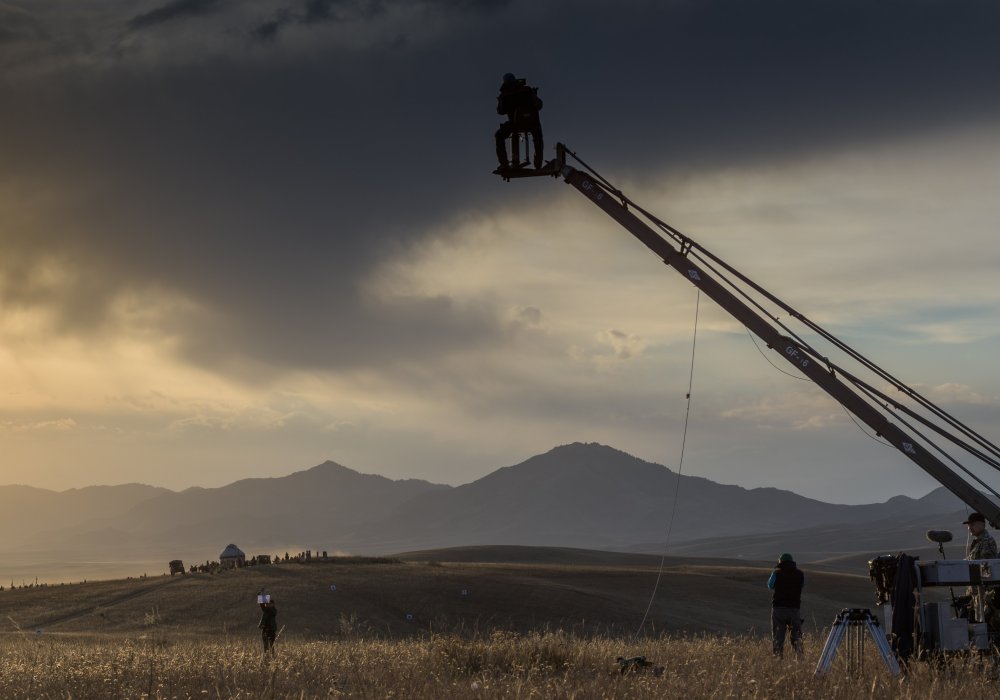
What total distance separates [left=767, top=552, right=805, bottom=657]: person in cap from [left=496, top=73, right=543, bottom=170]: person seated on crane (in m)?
10.6

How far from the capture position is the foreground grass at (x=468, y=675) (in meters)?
12.2

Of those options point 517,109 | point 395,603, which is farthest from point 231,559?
point 517,109

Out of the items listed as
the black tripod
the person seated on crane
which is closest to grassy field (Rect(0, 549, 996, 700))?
the black tripod

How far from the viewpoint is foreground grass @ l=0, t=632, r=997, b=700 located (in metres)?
12.2

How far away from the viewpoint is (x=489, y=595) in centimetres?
5819

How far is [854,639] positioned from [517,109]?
505 inches

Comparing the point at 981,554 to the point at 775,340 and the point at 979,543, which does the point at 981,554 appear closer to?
the point at 979,543

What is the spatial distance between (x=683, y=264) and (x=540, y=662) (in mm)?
10009

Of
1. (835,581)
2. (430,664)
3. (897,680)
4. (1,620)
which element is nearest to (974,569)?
(897,680)

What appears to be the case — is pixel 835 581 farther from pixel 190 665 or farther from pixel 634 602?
pixel 190 665

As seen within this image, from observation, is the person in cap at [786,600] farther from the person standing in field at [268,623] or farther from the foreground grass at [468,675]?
the person standing in field at [268,623]

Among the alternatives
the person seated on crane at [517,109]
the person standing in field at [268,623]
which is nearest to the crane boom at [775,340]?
the person seated on crane at [517,109]

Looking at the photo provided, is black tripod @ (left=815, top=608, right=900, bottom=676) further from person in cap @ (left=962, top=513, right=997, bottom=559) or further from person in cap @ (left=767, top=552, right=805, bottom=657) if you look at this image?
person in cap @ (left=767, top=552, right=805, bottom=657)

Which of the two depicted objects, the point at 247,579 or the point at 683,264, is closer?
the point at 683,264
